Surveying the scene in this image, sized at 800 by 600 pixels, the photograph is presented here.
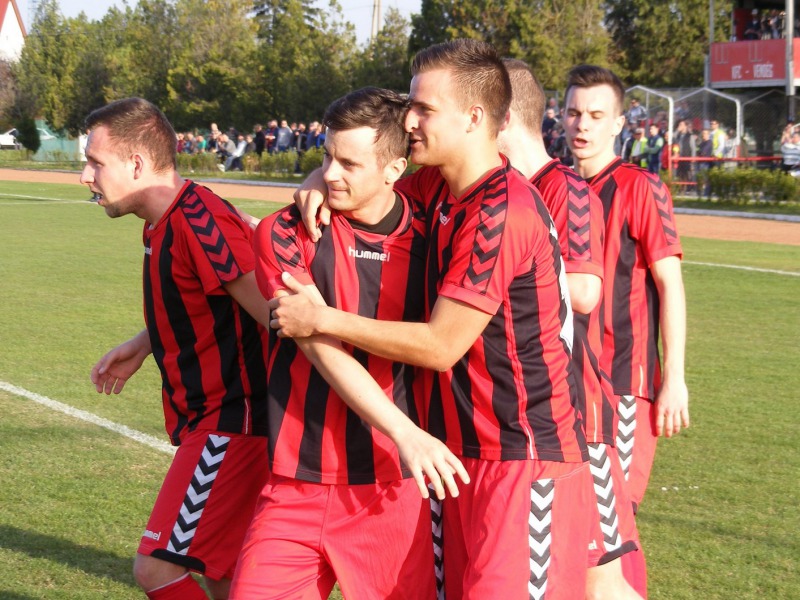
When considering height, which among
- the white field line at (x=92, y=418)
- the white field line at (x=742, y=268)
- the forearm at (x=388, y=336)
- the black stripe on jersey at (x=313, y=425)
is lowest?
the white field line at (x=92, y=418)

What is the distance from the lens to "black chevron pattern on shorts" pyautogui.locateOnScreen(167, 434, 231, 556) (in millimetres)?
3658

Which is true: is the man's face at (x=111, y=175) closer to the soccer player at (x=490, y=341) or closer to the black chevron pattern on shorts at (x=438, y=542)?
the soccer player at (x=490, y=341)

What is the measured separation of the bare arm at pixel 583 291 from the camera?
11.4 feet

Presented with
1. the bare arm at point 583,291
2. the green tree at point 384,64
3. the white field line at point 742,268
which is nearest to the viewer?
the bare arm at point 583,291

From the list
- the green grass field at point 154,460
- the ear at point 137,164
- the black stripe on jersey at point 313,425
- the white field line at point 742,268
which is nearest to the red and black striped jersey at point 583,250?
the black stripe on jersey at point 313,425

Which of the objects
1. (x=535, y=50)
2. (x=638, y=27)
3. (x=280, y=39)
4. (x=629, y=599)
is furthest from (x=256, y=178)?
(x=629, y=599)

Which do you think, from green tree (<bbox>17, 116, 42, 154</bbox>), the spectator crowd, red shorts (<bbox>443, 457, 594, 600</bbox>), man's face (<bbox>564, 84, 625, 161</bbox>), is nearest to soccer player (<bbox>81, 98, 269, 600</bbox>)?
red shorts (<bbox>443, 457, 594, 600</bbox>)

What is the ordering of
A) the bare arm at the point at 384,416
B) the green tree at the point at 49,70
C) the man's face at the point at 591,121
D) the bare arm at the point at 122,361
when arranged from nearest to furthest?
the bare arm at the point at 384,416
the bare arm at the point at 122,361
the man's face at the point at 591,121
the green tree at the point at 49,70

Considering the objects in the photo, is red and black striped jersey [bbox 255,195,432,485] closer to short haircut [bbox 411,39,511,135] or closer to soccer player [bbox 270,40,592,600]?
soccer player [bbox 270,40,592,600]

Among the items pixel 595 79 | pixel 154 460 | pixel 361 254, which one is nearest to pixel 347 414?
pixel 361 254

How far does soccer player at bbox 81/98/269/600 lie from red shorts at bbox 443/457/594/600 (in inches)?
35.9

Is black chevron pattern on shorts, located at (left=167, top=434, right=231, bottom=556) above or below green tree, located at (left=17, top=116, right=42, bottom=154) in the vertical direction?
below

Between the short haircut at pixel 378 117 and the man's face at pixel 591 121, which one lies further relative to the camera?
the man's face at pixel 591 121

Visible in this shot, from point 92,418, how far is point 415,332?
16.9 feet
